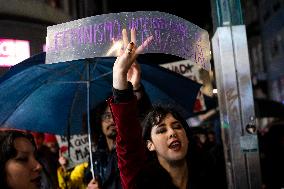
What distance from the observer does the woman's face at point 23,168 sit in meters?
2.55

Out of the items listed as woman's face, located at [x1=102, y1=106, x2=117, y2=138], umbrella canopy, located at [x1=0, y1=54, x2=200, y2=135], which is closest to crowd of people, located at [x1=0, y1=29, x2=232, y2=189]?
woman's face, located at [x1=102, y1=106, x2=117, y2=138]

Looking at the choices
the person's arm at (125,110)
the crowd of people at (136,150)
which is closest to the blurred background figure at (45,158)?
the crowd of people at (136,150)

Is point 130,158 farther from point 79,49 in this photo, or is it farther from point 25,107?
point 25,107

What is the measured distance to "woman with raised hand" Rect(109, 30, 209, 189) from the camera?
94.3 inches

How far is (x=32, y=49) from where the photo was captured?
532 inches

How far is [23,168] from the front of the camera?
103 inches

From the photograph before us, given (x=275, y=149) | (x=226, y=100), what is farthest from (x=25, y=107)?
(x=275, y=149)

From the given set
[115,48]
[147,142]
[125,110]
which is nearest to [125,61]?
[115,48]

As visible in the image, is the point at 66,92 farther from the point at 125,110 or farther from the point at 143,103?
the point at 125,110

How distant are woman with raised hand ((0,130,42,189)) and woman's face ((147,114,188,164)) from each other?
79 cm

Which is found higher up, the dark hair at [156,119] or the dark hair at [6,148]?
the dark hair at [156,119]

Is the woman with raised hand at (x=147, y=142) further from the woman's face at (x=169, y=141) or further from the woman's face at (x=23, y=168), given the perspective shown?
the woman's face at (x=23, y=168)

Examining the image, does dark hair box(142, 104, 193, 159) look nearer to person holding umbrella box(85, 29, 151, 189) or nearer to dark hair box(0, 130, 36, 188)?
person holding umbrella box(85, 29, 151, 189)

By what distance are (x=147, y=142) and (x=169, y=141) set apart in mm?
221
